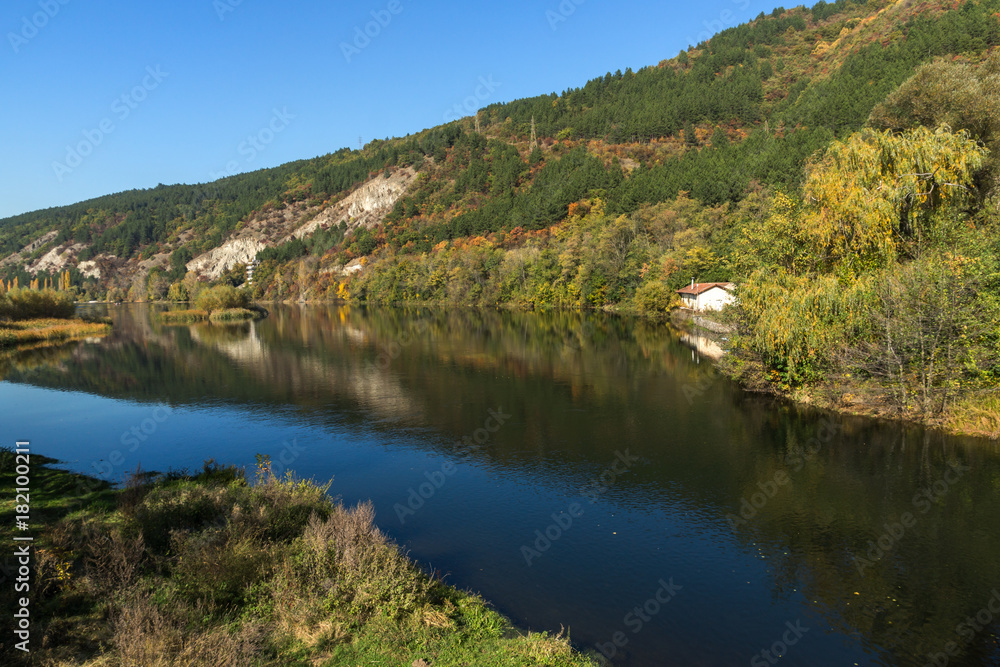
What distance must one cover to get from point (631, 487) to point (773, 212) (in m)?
19.3

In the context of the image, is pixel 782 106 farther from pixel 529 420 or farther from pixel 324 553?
pixel 324 553

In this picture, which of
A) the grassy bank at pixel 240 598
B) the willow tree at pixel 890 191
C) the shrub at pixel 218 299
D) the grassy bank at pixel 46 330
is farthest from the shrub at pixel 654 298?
the shrub at pixel 218 299

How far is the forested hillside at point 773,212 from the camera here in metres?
23.4

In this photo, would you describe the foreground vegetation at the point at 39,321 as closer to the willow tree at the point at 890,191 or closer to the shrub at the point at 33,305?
the shrub at the point at 33,305

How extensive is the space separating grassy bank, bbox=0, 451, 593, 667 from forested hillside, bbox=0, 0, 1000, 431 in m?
21.3

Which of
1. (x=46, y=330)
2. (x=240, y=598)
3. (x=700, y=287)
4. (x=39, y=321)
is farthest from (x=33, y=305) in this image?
(x=700, y=287)

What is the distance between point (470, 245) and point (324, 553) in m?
131

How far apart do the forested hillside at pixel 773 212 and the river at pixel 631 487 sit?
424 centimetres

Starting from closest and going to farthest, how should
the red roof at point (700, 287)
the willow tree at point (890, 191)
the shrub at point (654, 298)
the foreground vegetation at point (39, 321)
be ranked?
the willow tree at point (890, 191), the foreground vegetation at point (39, 321), the red roof at point (700, 287), the shrub at point (654, 298)

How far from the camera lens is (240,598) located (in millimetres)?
10758

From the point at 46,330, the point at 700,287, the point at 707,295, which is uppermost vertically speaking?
the point at 46,330

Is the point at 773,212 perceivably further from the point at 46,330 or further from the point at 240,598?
the point at 46,330

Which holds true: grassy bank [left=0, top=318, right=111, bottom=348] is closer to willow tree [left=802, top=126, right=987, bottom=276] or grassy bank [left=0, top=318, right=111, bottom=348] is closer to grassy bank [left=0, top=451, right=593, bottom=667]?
grassy bank [left=0, top=451, right=593, bottom=667]

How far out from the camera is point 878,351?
23250 millimetres
